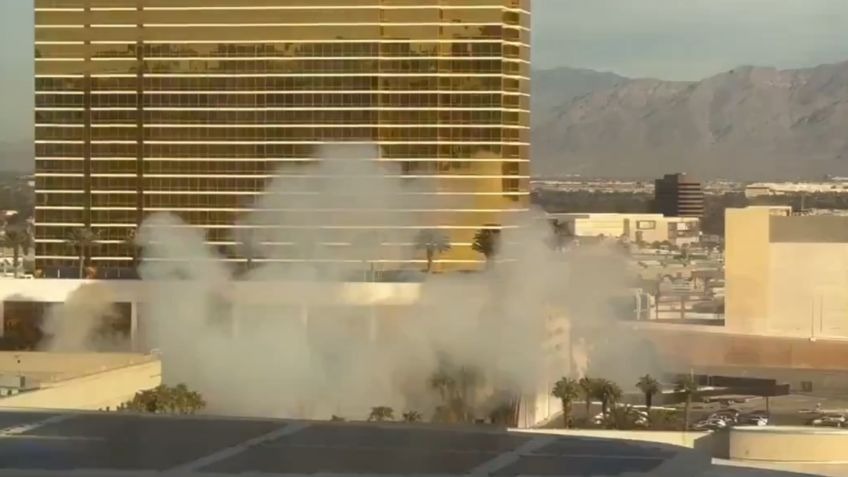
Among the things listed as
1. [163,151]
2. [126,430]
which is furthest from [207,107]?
[126,430]

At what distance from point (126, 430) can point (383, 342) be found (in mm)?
23252

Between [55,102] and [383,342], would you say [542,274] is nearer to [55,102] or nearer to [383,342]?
[383,342]

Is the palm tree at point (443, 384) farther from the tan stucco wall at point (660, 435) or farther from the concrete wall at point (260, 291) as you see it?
the tan stucco wall at point (660, 435)

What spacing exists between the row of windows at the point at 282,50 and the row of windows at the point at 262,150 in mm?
2731

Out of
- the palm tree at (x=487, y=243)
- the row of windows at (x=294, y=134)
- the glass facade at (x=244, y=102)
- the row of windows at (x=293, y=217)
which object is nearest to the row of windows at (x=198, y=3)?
the glass facade at (x=244, y=102)

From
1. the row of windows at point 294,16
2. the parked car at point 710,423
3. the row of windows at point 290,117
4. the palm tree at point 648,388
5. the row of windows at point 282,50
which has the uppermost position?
the row of windows at point 294,16

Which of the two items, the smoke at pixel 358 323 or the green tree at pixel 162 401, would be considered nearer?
the green tree at pixel 162 401

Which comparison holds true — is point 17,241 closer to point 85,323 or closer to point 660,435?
point 85,323

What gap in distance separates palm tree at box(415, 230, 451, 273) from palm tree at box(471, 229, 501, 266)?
0.80m

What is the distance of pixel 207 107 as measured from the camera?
57.7 metres

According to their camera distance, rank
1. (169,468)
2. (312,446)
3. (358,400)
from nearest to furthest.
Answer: (169,468) < (312,446) < (358,400)

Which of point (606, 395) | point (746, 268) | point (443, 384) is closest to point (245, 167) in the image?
point (746, 268)

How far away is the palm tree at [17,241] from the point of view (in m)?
55.0

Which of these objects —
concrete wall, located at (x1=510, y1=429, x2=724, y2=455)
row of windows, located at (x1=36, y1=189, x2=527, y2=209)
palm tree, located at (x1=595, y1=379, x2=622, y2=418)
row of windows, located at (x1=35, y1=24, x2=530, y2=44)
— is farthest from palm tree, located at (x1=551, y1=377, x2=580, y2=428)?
row of windows, located at (x1=35, y1=24, x2=530, y2=44)
